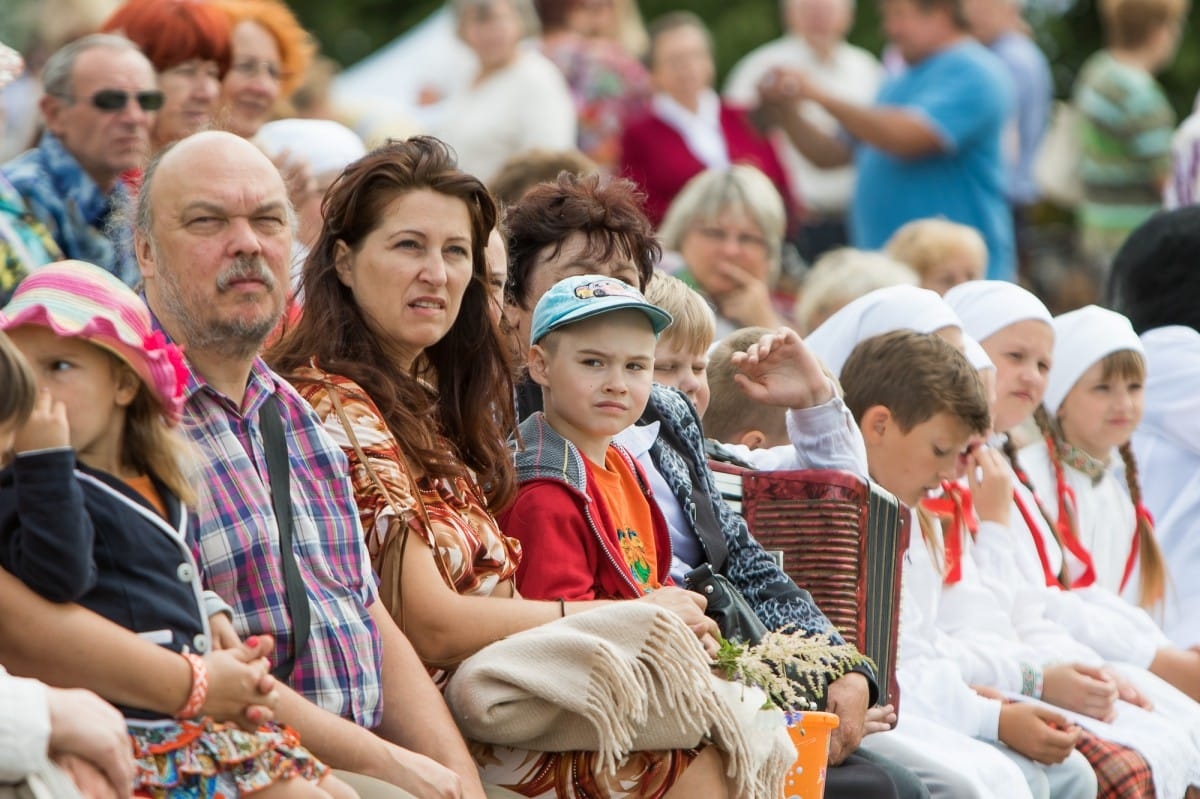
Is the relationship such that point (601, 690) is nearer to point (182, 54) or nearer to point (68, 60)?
point (68, 60)

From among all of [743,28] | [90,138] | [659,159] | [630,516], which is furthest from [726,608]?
[743,28]

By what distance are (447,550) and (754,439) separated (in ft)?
6.27

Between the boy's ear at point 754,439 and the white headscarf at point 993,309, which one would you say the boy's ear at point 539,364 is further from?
the white headscarf at point 993,309

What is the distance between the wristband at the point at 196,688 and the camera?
11.2 ft

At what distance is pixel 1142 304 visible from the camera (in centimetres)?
805

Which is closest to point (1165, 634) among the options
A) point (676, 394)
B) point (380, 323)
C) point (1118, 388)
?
point (1118, 388)

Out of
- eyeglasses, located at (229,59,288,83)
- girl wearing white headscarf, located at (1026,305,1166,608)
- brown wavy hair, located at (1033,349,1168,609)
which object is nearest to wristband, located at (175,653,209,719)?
eyeglasses, located at (229,59,288,83)

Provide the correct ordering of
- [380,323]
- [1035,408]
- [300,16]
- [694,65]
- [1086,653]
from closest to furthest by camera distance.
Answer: [380,323], [1086,653], [1035,408], [694,65], [300,16]

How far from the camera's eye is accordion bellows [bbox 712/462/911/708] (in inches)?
202

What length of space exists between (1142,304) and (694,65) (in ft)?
12.4

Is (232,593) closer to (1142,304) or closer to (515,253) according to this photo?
(515,253)

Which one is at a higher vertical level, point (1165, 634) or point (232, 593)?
point (232, 593)

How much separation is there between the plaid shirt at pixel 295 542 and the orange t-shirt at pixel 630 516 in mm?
714

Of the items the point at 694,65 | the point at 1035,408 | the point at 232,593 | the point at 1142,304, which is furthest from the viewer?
the point at 694,65
